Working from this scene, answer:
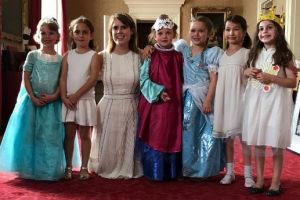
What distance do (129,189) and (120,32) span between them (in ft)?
3.78

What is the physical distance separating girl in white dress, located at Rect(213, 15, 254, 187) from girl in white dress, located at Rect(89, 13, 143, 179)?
64 centimetres

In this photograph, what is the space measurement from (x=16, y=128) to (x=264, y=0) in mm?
5823

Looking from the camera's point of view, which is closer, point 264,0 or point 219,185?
point 219,185

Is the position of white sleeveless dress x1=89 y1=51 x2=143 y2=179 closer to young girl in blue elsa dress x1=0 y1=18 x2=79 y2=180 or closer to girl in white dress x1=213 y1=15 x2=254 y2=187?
young girl in blue elsa dress x1=0 y1=18 x2=79 y2=180

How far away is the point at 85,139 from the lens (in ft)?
9.84

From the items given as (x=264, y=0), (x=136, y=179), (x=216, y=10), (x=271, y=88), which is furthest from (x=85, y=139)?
(x=216, y=10)

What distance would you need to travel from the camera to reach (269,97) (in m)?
2.56

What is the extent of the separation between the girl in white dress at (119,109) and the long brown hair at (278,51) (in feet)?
2.85

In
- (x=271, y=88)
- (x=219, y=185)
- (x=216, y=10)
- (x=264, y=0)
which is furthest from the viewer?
(x=216, y=10)

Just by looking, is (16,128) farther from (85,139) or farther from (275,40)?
(275,40)

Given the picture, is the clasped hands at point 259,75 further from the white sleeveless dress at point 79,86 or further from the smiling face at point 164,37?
the white sleeveless dress at point 79,86

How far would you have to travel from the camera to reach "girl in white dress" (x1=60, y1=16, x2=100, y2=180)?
2912 millimetres

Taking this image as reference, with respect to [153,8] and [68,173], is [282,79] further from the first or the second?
[153,8]

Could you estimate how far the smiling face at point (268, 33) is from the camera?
2609 millimetres
